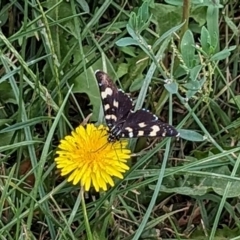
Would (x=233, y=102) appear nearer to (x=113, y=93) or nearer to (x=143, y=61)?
(x=143, y=61)

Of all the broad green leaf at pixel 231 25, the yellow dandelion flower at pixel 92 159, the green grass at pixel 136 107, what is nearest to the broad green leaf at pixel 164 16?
the green grass at pixel 136 107

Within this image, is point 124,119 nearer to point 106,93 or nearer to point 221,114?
point 106,93

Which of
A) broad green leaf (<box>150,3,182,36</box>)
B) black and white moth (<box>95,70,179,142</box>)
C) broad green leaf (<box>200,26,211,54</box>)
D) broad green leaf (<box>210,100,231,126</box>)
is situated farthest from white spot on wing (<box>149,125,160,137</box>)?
broad green leaf (<box>150,3,182,36</box>)

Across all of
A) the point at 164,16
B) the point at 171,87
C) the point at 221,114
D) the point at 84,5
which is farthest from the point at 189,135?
the point at 84,5

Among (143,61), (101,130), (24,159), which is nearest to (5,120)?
(24,159)

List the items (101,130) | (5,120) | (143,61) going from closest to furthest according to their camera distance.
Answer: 1. (101,130)
2. (5,120)
3. (143,61)

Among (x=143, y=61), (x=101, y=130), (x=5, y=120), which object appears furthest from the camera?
(x=143, y=61)

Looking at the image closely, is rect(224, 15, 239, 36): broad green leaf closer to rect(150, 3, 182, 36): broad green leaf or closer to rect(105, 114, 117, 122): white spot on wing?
rect(150, 3, 182, 36): broad green leaf
